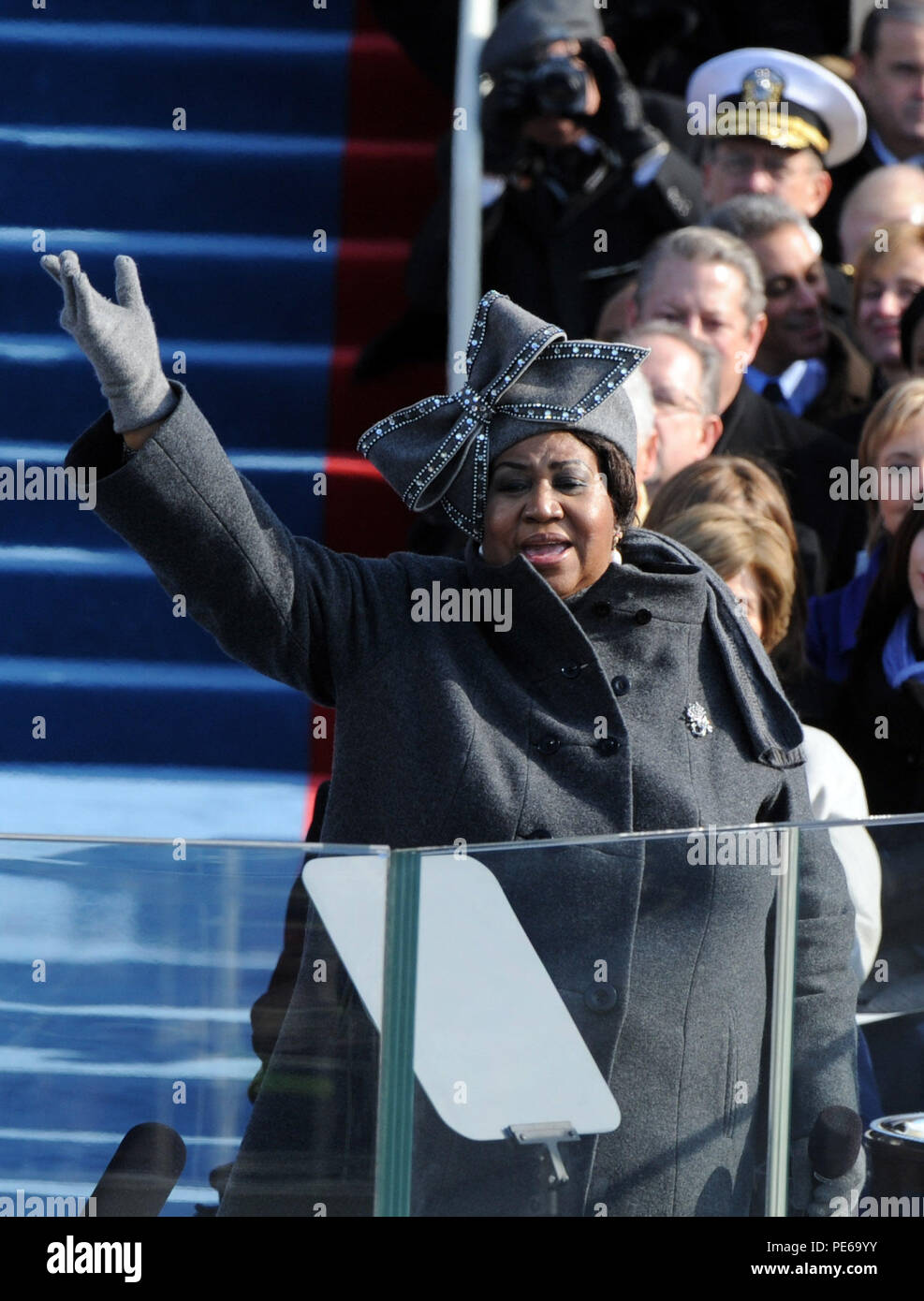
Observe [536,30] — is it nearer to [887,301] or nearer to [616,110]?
[616,110]

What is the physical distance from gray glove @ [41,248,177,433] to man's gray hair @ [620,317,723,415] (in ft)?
6.89

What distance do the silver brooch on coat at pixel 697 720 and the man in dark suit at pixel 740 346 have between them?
190cm

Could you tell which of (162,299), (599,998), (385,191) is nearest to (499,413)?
(599,998)

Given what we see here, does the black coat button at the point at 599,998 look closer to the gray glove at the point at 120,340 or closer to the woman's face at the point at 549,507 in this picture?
the woman's face at the point at 549,507

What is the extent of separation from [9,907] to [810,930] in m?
0.73

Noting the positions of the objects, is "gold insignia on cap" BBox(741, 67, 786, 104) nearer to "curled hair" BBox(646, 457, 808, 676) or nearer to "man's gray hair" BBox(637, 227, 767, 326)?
"man's gray hair" BBox(637, 227, 767, 326)

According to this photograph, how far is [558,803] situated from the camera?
2.22 meters

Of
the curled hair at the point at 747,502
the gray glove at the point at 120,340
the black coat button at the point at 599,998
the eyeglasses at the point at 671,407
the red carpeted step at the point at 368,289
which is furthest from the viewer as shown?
the red carpeted step at the point at 368,289

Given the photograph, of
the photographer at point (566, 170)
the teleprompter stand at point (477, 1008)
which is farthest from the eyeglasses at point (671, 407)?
the teleprompter stand at point (477, 1008)

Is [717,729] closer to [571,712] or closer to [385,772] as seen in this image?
[571,712]

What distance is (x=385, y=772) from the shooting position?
87.5 inches

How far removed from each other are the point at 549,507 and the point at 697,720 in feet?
0.97

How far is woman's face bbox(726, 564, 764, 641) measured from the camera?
11.4 feet

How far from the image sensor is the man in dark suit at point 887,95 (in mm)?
5246
